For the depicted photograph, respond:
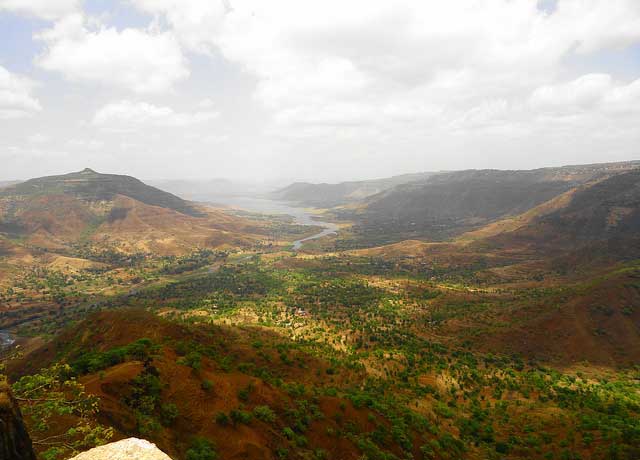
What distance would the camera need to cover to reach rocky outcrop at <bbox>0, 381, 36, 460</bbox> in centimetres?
897

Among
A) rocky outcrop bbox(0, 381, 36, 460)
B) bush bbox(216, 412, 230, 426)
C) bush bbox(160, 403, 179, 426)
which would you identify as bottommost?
bush bbox(216, 412, 230, 426)

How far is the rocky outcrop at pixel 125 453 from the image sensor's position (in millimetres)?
9780

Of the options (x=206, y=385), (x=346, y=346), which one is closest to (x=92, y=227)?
(x=346, y=346)

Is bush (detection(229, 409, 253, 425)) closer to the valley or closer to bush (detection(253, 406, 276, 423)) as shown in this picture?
the valley

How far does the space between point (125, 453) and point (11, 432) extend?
10.6 feet

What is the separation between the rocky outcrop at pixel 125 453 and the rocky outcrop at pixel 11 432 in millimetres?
1448

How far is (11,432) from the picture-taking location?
29.9 feet

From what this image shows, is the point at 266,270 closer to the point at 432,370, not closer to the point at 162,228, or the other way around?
the point at 432,370

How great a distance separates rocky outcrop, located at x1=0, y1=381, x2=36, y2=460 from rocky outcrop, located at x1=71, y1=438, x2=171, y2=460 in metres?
1.45

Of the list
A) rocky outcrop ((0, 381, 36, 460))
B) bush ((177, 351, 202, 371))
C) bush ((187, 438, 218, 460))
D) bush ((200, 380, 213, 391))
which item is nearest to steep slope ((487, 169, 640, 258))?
bush ((177, 351, 202, 371))

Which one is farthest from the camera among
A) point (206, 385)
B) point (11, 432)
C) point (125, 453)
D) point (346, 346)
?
point (346, 346)

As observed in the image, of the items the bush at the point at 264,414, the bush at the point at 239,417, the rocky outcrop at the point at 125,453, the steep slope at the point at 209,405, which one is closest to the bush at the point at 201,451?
the steep slope at the point at 209,405

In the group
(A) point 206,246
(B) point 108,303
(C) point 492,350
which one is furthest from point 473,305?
(A) point 206,246

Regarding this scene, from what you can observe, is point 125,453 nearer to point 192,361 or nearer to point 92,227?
point 192,361
